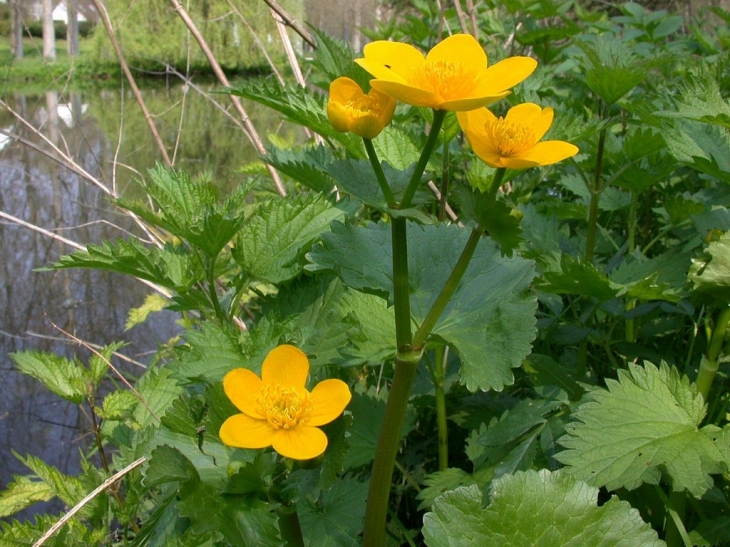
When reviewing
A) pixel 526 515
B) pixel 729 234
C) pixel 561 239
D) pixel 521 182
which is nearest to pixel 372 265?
pixel 526 515

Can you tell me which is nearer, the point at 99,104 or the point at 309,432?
the point at 309,432

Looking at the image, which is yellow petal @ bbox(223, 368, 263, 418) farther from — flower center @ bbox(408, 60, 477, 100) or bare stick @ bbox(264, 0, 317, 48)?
bare stick @ bbox(264, 0, 317, 48)

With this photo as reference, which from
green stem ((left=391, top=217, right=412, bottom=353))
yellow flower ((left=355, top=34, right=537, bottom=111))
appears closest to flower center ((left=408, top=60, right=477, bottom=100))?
yellow flower ((left=355, top=34, right=537, bottom=111))

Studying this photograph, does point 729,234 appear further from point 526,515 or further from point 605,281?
point 526,515

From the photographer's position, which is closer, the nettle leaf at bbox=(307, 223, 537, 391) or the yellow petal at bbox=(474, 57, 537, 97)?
the yellow petal at bbox=(474, 57, 537, 97)

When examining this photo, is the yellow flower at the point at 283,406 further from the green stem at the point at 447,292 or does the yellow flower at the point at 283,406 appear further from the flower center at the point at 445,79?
the flower center at the point at 445,79

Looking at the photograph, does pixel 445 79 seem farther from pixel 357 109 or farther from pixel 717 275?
pixel 717 275

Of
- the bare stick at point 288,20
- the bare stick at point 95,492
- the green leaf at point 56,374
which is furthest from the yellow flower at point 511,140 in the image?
the green leaf at point 56,374
